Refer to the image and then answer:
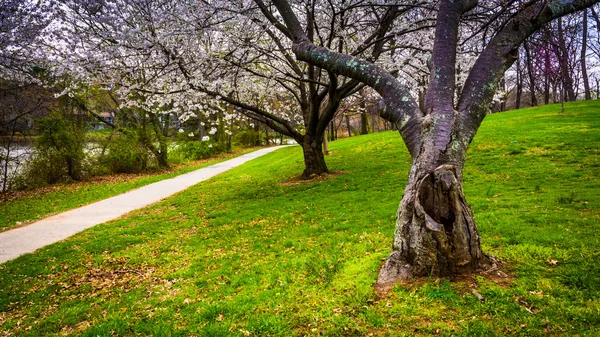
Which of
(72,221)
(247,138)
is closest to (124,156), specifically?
(72,221)

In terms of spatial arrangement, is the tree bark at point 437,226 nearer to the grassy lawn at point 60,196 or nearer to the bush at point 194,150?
the grassy lawn at point 60,196

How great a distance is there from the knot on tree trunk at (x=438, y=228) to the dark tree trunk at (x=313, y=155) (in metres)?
8.12

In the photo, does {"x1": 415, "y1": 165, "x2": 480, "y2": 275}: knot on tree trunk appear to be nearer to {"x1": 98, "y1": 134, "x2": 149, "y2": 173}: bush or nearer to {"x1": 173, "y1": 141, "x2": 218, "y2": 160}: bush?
{"x1": 98, "y1": 134, "x2": 149, "y2": 173}: bush

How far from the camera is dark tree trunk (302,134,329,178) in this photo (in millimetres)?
11508

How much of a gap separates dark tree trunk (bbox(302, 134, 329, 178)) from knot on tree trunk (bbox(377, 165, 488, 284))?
812 cm

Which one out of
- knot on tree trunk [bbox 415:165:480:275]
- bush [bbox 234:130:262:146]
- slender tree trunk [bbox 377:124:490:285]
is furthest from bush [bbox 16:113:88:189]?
bush [bbox 234:130:262:146]

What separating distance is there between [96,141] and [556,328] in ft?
66.2

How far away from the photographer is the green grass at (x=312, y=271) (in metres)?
3.00

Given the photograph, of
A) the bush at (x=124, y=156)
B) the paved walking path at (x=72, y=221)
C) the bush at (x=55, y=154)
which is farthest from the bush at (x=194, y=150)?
the paved walking path at (x=72, y=221)

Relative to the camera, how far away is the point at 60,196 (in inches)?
508

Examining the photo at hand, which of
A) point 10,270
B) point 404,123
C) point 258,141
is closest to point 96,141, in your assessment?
point 10,270

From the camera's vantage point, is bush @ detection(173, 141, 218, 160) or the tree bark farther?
bush @ detection(173, 141, 218, 160)

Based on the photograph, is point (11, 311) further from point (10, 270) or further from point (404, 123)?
point (404, 123)

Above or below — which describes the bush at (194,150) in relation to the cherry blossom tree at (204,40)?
below
